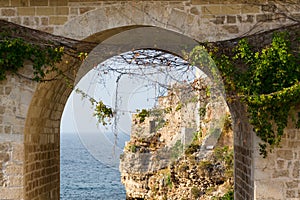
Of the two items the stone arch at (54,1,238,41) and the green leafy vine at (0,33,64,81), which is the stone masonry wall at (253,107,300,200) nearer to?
the stone arch at (54,1,238,41)

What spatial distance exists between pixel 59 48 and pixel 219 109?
741 cm

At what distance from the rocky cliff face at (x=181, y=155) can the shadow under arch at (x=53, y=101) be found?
3491mm

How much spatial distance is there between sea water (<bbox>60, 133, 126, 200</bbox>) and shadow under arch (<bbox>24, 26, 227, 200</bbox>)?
20693mm

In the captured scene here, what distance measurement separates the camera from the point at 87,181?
3766cm

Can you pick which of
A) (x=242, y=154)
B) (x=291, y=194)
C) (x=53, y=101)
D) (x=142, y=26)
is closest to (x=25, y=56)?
(x=142, y=26)

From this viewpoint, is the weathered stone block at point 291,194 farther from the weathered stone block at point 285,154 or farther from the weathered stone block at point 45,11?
the weathered stone block at point 45,11

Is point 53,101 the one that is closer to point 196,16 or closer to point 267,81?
point 196,16

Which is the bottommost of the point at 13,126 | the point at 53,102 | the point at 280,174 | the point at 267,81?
the point at 280,174

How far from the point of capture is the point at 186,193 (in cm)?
1280

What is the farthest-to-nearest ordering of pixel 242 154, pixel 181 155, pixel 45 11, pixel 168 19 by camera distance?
1. pixel 181 155
2. pixel 242 154
3. pixel 45 11
4. pixel 168 19

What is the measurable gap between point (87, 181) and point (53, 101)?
3115cm

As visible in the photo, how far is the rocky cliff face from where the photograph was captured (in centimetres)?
1215

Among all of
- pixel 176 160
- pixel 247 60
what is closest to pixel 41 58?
pixel 247 60

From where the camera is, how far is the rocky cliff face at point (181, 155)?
39.9ft
